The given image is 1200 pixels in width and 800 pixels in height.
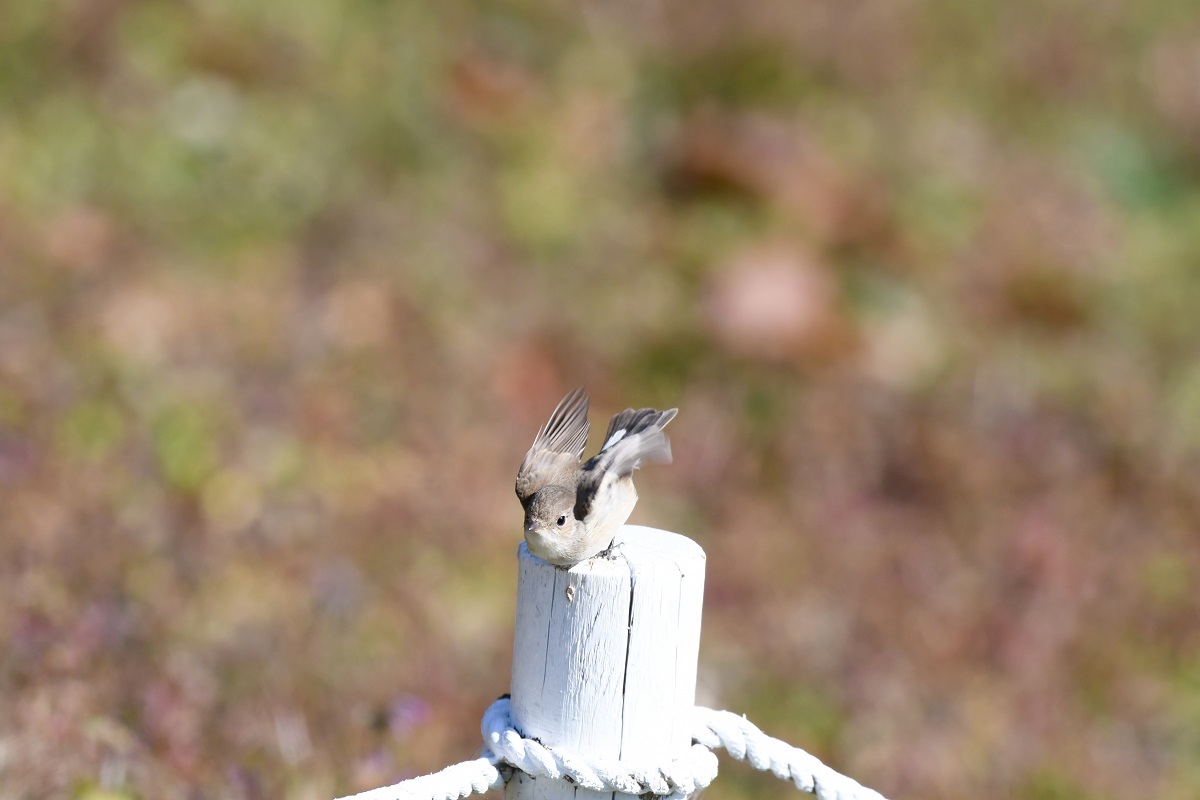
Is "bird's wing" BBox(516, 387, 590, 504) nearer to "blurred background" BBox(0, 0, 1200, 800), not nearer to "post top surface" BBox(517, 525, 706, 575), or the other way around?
"post top surface" BBox(517, 525, 706, 575)

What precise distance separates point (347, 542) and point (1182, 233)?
7.39 meters

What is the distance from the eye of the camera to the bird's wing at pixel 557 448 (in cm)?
244

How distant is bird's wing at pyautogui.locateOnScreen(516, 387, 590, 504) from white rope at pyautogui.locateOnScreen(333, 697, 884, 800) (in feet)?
1.38

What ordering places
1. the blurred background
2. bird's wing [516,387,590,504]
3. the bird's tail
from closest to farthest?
the bird's tail, bird's wing [516,387,590,504], the blurred background

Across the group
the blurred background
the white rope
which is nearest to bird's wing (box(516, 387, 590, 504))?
the white rope

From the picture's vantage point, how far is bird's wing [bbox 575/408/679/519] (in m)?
2.25

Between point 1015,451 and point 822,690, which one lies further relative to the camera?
point 1015,451

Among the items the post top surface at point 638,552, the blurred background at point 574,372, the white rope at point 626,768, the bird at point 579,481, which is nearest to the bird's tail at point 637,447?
the bird at point 579,481

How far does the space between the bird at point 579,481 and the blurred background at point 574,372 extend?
0.94 metres

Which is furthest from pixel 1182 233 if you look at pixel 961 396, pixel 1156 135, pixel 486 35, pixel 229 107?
pixel 229 107

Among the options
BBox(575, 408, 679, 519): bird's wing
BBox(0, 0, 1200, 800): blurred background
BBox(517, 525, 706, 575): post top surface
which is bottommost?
BBox(517, 525, 706, 575): post top surface

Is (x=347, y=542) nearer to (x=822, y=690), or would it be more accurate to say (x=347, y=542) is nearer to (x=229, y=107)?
(x=822, y=690)

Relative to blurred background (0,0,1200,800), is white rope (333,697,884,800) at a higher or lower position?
lower

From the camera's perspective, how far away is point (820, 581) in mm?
6117
